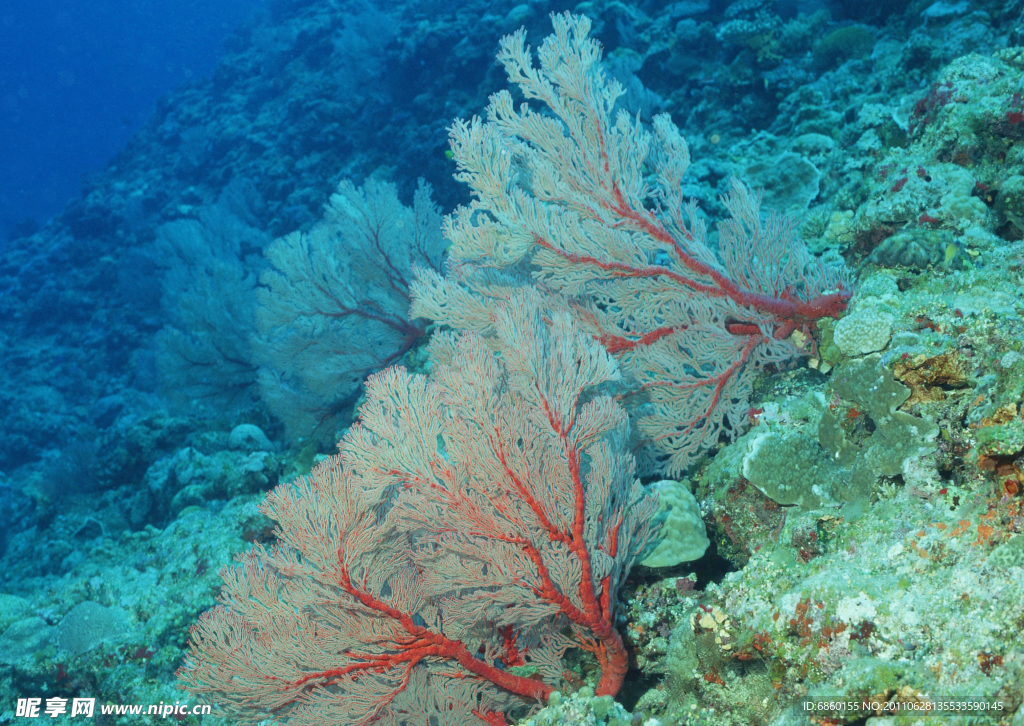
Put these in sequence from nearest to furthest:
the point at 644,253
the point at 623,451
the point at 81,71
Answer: the point at 623,451, the point at 644,253, the point at 81,71

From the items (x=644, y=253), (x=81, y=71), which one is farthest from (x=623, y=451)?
(x=81, y=71)

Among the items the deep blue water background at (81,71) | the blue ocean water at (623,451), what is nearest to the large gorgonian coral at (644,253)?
the blue ocean water at (623,451)

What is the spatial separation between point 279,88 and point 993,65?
21.7 metres

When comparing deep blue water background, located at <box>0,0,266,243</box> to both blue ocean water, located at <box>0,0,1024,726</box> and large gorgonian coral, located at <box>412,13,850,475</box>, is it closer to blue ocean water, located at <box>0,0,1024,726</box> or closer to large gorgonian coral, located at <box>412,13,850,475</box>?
blue ocean water, located at <box>0,0,1024,726</box>

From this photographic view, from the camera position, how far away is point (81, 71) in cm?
6925

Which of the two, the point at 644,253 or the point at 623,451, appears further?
the point at 644,253

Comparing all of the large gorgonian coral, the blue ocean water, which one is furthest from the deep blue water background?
the large gorgonian coral

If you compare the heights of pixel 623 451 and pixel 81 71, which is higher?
pixel 81 71

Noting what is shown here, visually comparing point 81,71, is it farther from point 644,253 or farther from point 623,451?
point 623,451

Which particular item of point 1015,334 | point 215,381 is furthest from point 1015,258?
point 215,381

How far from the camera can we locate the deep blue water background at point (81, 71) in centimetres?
5681

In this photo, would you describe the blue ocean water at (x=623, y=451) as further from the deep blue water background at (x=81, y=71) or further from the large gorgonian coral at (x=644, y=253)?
the deep blue water background at (x=81, y=71)

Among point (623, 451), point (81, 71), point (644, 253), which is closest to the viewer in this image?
point (623, 451)

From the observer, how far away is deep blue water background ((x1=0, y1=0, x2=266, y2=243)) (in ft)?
186
